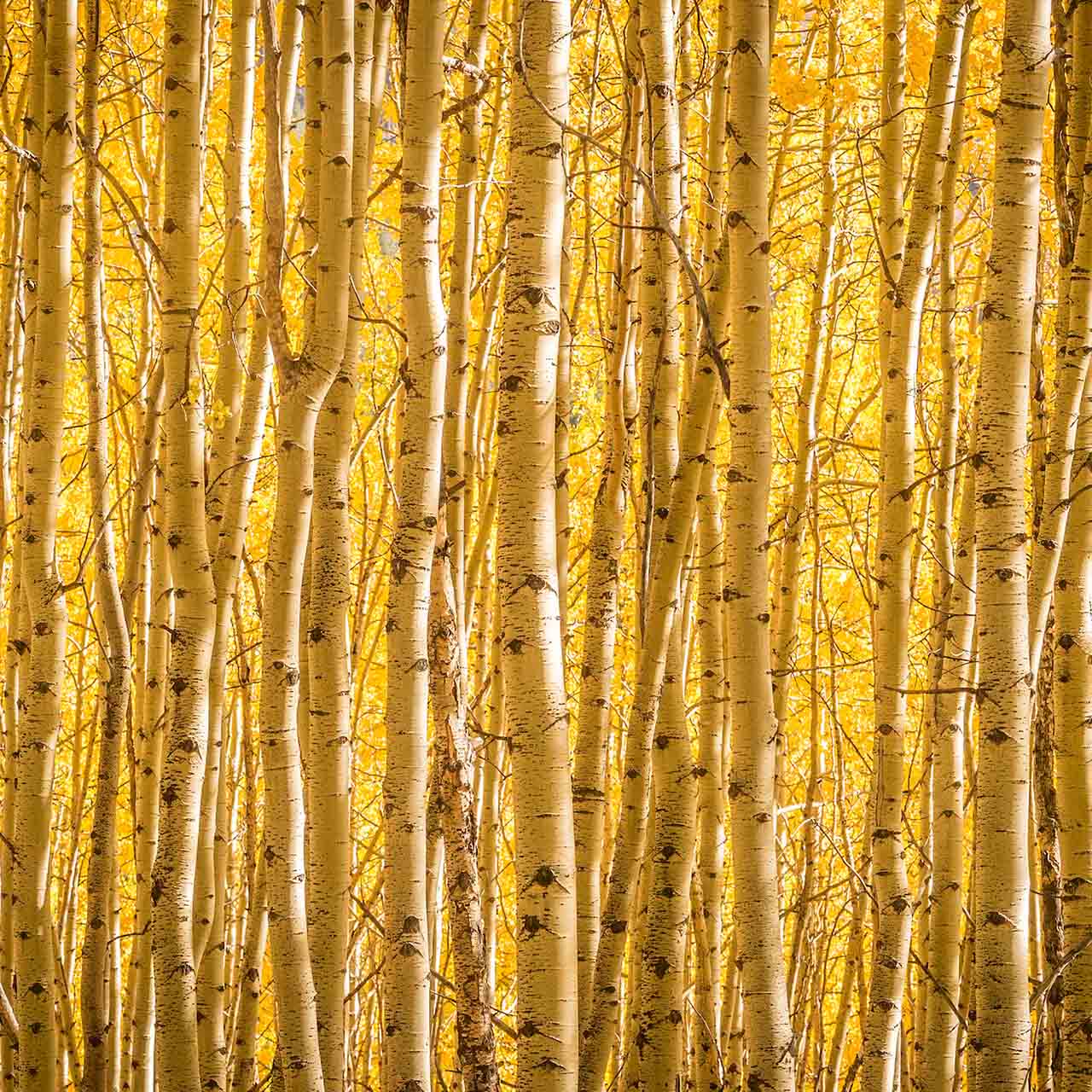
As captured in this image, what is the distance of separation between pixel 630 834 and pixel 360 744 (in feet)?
11.9

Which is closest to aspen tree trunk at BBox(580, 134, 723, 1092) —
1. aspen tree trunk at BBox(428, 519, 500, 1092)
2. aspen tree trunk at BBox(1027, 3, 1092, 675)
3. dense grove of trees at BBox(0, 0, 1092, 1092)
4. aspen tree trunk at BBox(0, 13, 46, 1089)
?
dense grove of trees at BBox(0, 0, 1092, 1092)

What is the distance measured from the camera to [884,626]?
263 cm

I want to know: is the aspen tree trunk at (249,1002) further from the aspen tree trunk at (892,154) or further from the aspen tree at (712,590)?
the aspen tree trunk at (892,154)

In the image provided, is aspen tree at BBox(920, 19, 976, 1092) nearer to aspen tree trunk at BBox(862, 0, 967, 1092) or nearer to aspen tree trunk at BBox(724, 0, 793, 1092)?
aspen tree trunk at BBox(862, 0, 967, 1092)

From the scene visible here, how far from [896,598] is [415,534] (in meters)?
1.13

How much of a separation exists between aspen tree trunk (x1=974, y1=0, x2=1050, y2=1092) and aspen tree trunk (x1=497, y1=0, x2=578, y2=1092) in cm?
77

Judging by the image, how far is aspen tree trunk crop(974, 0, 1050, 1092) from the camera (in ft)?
6.68

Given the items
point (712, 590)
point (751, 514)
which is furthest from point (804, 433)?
point (751, 514)

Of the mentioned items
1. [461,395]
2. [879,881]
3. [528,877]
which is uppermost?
[461,395]

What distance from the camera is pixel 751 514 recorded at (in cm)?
208

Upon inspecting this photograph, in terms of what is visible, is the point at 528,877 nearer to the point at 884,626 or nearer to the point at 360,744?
the point at 884,626

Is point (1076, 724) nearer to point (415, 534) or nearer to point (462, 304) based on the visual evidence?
point (415, 534)

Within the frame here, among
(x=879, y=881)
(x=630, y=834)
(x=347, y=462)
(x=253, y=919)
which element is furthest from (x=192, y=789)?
(x=879, y=881)

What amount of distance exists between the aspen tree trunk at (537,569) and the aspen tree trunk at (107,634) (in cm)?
132
